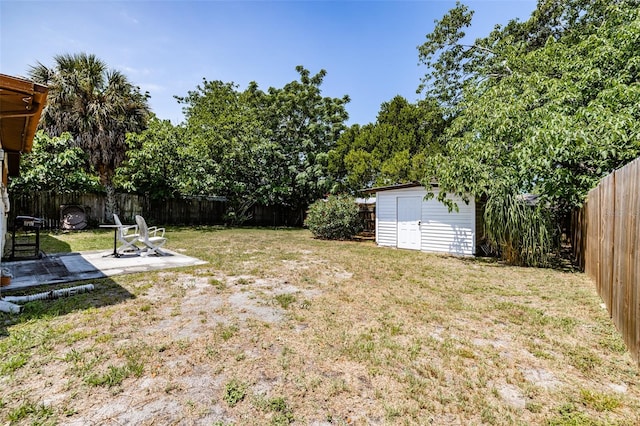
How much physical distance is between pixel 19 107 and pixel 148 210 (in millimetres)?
13520

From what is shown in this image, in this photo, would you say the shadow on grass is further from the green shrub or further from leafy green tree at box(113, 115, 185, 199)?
leafy green tree at box(113, 115, 185, 199)

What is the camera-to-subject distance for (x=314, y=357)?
2744 millimetres

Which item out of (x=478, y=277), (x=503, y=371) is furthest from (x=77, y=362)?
(x=478, y=277)

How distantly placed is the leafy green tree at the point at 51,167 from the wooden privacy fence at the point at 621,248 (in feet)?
51.0

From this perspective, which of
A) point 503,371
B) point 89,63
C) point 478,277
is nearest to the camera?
point 503,371

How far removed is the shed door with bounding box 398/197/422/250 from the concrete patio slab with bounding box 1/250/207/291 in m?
6.54

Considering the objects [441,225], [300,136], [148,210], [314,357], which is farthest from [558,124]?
[148,210]

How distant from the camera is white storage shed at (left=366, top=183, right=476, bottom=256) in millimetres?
9172

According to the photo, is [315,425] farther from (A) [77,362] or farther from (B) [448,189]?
(B) [448,189]

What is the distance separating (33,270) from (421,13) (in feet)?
45.6

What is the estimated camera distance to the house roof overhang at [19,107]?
3.20 m

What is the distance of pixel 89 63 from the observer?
1309 centimetres

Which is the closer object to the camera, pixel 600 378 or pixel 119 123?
pixel 600 378

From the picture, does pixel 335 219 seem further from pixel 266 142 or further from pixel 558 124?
pixel 558 124
